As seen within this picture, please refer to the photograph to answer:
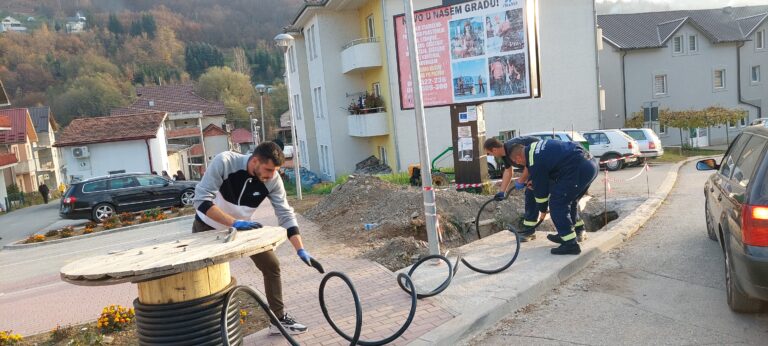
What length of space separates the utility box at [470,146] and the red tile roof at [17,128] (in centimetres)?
3275

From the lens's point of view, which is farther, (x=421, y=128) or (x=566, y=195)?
(x=566, y=195)

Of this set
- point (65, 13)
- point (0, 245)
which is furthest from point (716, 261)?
point (65, 13)

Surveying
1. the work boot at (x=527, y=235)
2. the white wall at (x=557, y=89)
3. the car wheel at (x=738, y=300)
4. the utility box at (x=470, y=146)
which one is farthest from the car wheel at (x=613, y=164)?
the car wheel at (x=738, y=300)

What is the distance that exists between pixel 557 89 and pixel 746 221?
72.8 feet

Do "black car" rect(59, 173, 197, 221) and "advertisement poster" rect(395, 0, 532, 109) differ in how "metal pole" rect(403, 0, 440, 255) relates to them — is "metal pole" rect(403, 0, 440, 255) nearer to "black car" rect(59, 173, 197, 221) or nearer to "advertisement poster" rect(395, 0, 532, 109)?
"advertisement poster" rect(395, 0, 532, 109)

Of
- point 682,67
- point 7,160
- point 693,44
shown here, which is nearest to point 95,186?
point 7,160

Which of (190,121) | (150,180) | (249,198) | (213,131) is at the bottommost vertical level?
(150,180)

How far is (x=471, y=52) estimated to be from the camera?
36.9 ft

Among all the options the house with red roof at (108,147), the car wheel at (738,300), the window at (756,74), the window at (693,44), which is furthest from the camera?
the window at (756,74)

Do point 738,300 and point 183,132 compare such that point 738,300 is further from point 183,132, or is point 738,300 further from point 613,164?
point 183,132

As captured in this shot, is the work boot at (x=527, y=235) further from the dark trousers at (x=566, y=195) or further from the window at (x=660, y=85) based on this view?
the window at (x=660, y=85)

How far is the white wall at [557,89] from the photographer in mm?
24781

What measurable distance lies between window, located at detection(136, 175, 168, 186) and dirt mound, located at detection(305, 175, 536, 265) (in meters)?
9.01

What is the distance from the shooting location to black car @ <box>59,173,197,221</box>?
18.2 m
